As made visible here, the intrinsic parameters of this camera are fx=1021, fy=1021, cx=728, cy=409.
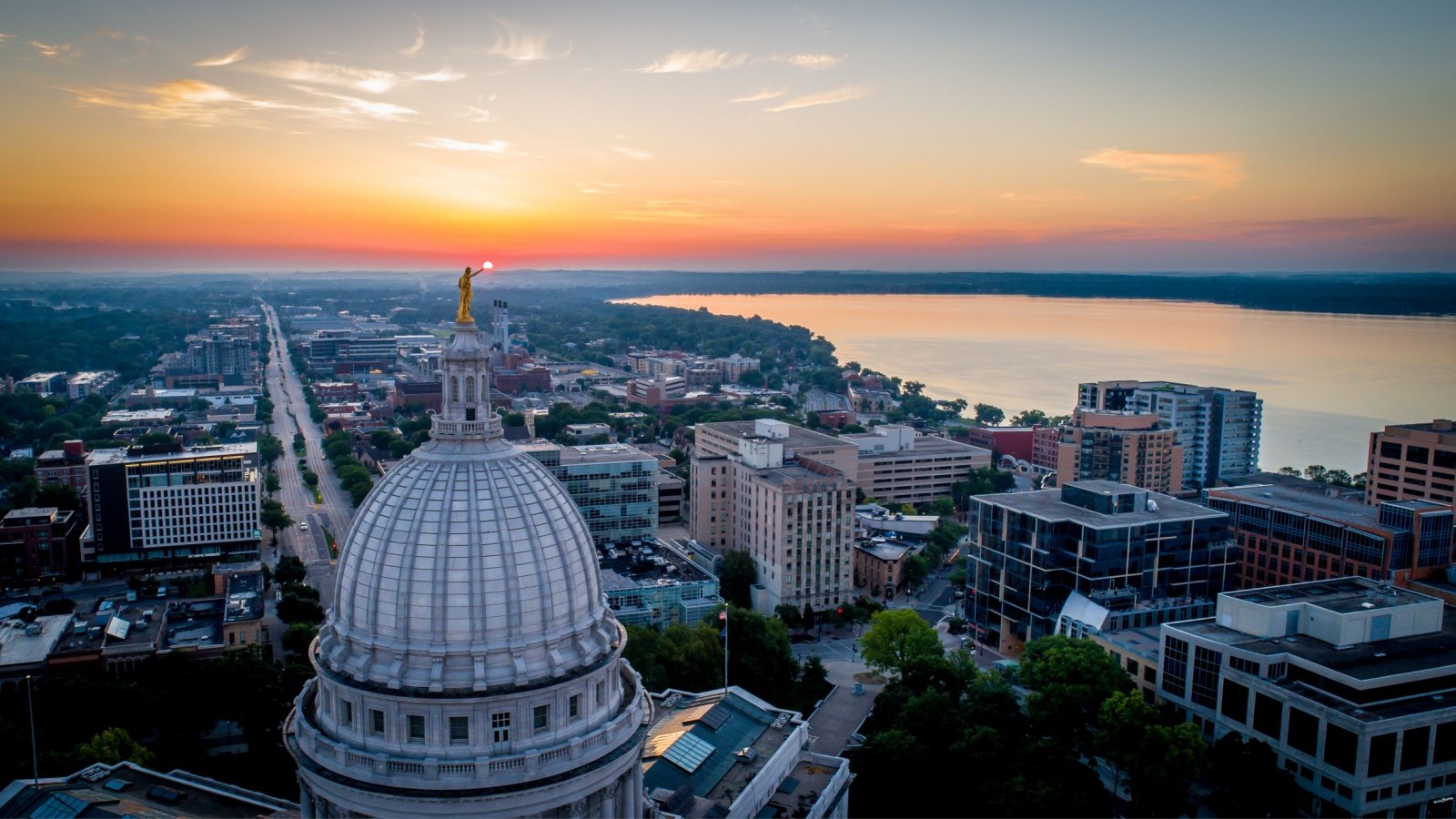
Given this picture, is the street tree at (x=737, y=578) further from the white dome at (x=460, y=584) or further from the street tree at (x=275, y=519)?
the white dome at (x=460, y=584)

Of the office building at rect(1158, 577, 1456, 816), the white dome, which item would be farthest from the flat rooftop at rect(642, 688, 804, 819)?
the office building at rect(1158, 577, 1456, 816)

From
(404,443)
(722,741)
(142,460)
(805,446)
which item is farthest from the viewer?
(404,443)

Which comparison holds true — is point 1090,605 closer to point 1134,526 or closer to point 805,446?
point 1134,526

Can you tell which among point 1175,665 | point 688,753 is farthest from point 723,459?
point 688,753

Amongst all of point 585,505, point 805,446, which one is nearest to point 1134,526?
point 805,446

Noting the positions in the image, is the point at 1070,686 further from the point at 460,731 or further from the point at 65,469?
the point at 65,469

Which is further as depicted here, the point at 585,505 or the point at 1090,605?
the point at 585,505

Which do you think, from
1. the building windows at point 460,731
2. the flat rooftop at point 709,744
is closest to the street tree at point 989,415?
the flat rooftop at point 709,744
